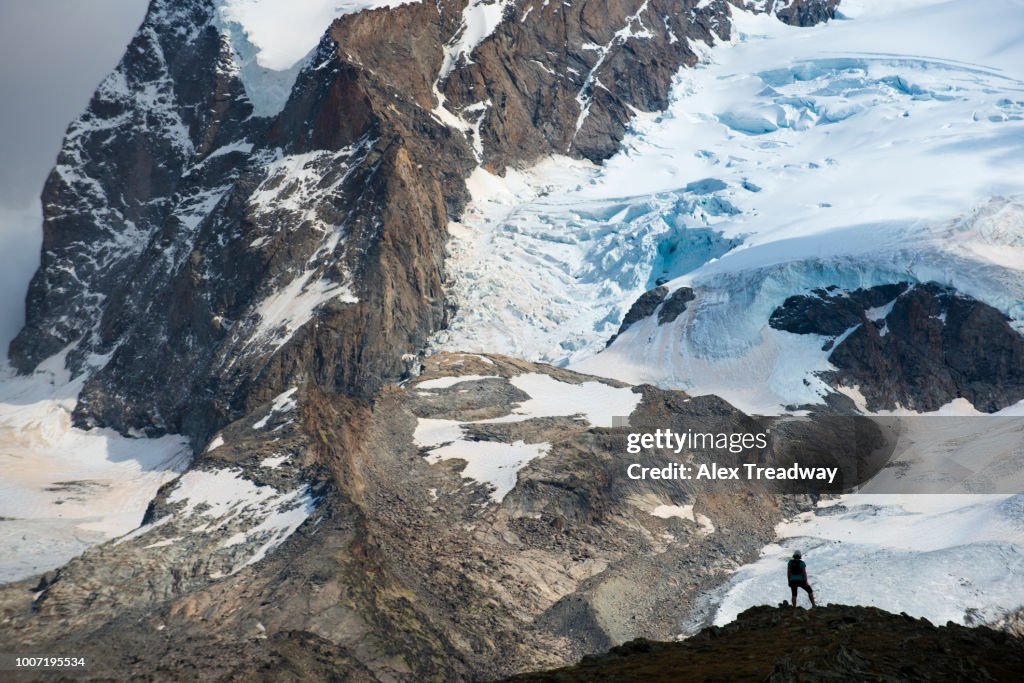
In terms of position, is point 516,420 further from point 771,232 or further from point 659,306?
point 771,232

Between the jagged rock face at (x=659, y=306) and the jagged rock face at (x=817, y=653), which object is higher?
the jagged rock face at (x=659, y=306)

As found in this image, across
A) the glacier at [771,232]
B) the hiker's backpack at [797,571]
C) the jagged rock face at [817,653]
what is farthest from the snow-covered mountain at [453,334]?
the hiker's backpack at [797,571]

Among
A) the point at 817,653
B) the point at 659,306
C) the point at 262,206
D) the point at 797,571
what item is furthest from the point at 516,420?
the point at 817,653

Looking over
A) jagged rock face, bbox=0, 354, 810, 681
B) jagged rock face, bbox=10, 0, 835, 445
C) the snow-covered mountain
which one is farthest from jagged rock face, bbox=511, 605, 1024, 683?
jagged rock face, bbox=10, 0, 835, 445

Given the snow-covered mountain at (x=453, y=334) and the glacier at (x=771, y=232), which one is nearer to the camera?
the snow-covered mountain at (x=453, y=334)

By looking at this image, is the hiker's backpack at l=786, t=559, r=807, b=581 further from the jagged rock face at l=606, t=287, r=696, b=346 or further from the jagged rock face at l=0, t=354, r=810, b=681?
the jagged rock face at l=606, t=287, r=696, b=346

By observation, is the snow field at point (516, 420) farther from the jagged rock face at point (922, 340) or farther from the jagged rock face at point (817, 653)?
the jagged rock face at point (817, 653)
